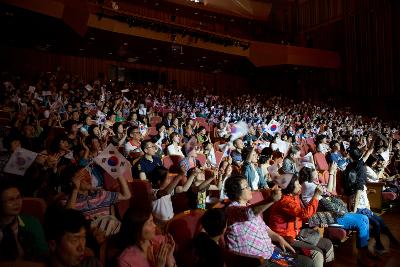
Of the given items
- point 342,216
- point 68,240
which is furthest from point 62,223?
point 342,216

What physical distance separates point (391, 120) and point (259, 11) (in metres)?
7.40

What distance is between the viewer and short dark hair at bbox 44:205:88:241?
1396mm

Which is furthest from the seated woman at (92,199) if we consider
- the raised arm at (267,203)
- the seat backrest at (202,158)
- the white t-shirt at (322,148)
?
the white t-shirt at (322,148)

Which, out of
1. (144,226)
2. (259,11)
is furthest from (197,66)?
(144,226)

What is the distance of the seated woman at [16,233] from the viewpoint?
1.47m

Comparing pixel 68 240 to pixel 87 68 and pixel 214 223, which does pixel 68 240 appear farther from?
pixel 87 68

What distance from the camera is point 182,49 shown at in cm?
1188

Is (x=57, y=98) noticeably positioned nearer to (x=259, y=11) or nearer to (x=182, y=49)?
(x=182, y=49)

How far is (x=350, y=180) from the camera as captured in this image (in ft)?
10.8

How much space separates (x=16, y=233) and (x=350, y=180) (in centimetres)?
281

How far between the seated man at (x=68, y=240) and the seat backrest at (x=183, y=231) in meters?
0.53

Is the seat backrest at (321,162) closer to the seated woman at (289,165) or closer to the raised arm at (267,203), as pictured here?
the seated woman at (289,165)

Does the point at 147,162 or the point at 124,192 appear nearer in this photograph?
the point at 124,192

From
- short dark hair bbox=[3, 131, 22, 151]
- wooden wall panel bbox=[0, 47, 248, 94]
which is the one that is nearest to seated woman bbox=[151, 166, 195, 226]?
short dark hair bbox=[3, 131, 22, 151]
